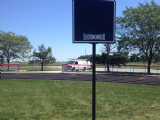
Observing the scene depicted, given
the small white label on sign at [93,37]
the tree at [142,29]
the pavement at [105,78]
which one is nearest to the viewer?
the small white label on sign at [93,37]

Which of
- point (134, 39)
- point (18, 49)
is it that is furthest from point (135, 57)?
point (18, 49)

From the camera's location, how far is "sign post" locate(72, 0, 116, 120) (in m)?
4.59

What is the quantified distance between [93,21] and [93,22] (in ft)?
0.09

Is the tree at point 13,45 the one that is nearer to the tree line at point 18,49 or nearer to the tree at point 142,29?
the tree line at point 18,49

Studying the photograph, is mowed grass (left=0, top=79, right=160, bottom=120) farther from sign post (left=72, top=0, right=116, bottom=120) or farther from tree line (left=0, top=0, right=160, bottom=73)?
tree line (left=0, top=0, right=160, bottom=73)

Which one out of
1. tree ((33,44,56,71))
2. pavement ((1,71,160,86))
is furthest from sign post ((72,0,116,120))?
tree ((33,44,56,71))

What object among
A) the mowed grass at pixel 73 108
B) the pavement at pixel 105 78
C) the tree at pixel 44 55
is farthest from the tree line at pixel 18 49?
the mowed grass at pixel 73 108

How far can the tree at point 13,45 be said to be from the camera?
29.4 m

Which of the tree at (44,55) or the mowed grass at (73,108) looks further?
the tree at (44,55)

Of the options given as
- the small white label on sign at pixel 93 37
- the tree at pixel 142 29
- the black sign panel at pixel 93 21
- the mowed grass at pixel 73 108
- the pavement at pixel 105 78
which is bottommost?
the mowed grass at pixel 73 108

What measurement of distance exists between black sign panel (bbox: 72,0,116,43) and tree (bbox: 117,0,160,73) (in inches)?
854

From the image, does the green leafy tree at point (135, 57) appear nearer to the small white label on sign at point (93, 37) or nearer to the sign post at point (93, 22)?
the sign post at point (93, 22)

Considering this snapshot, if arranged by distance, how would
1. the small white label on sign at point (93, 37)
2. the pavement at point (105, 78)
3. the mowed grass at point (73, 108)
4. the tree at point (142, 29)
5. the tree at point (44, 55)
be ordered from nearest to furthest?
the small white label on sign at point (93, 37)
the mowed grass at point (73, 108)
the pavement at point (105, 78)
the tree at point (142, 29)
the tree at point (44, 55)

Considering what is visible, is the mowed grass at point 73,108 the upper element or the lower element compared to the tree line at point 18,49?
lower
